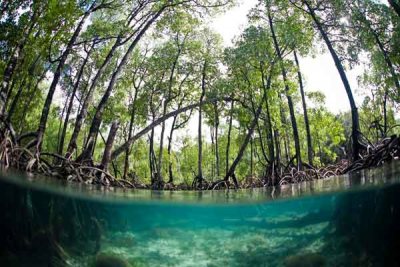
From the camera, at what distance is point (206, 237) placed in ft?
37.5

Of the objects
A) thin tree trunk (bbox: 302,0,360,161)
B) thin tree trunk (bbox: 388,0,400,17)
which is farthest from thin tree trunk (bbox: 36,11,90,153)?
thin tree trunk (bbox: 388,0,400,17)

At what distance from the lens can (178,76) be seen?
18062 millimetres

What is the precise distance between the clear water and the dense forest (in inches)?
28.2

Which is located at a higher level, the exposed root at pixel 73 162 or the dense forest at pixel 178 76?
the dense forest at pixel 178 76

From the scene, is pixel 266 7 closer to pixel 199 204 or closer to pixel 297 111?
pixel 297 111

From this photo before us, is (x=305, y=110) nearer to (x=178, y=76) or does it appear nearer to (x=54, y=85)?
(x=178, y=76)

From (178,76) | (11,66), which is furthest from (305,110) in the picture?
(11,66)

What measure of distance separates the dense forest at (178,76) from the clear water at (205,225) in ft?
2.35

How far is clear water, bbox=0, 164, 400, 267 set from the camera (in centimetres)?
792

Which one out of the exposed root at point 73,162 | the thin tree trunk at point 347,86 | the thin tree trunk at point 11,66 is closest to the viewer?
the exposed root at point 73,162

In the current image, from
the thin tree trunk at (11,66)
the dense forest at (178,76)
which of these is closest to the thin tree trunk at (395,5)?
the dense forest at (178,76)

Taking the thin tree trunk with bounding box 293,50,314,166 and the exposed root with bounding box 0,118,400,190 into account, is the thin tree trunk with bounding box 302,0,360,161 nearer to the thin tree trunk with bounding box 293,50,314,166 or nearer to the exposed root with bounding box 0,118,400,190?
the exposed root with bounding box 0,118,400,190

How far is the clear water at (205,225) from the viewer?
7.92 metres

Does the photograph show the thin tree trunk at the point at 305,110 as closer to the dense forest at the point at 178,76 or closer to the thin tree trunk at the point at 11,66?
the dense forest at the point at 178,76
